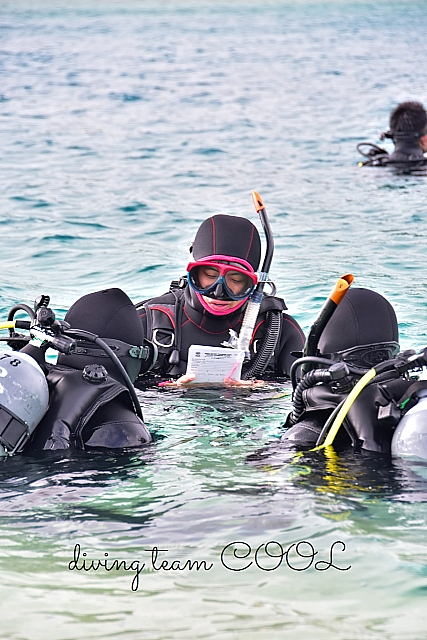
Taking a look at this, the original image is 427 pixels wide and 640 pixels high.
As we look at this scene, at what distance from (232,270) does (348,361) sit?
4.72ft

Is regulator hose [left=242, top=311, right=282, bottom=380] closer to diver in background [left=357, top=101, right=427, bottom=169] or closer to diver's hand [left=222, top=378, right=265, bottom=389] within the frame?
diver's hand [left=222, top=378, right=265, bottom=389]

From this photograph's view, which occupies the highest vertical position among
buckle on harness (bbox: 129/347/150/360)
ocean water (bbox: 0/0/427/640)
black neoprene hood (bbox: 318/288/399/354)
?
black neoprene hood (bbox: 318/288/399/354)

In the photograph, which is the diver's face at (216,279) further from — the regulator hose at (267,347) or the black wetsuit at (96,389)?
the black wetsuit at (96,389)

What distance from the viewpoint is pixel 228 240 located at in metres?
5.39

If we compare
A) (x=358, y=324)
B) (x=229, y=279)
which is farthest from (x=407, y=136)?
(x=358, y=324)

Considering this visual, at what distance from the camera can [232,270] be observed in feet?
17.4

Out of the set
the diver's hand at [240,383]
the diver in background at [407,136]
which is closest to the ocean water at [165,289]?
the diver's hand at [240,383]

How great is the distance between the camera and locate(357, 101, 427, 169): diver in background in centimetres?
1130

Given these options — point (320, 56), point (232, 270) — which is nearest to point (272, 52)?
point (320, 56)

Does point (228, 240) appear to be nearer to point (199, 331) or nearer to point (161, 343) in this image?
point (199, 331)

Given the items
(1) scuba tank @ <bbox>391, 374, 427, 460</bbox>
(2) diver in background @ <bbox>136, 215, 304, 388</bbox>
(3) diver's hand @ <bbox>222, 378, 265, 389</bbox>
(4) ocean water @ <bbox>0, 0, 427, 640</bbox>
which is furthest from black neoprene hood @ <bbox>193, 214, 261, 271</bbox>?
(1) scuba tank @ <bbox>391, 374, 427, 460</bbox>

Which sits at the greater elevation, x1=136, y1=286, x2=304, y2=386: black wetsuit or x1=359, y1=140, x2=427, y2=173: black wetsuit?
x1=136, y1=286, x2=304, y2=386: black wetsuit

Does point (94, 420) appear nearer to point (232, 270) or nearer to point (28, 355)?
point (28, 355)

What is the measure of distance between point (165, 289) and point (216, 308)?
2.95 meters
